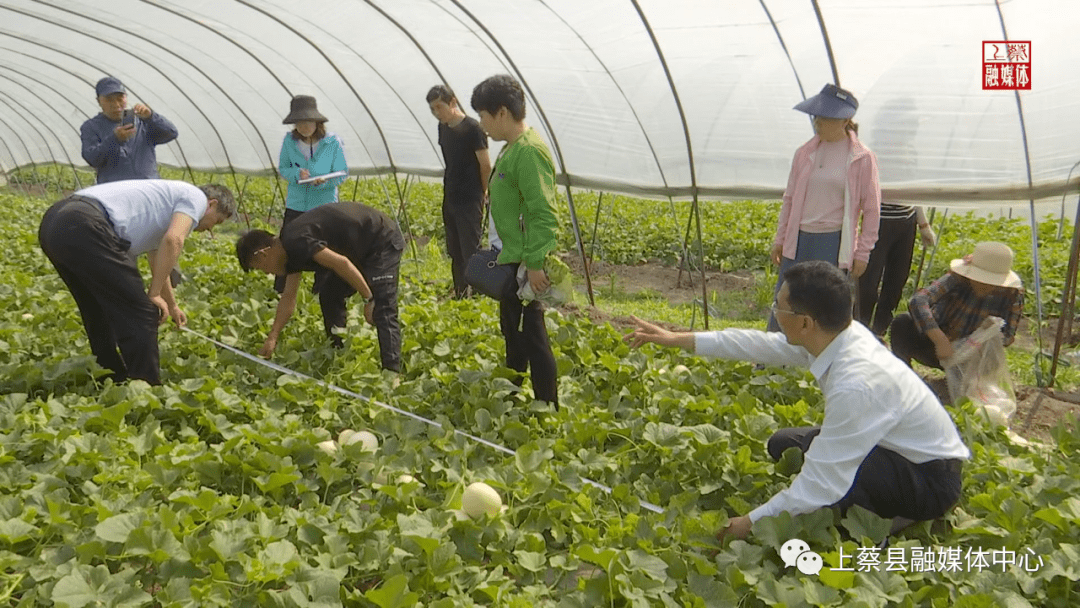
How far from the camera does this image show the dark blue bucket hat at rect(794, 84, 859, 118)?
4133 millimetres

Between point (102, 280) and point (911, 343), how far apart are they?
4.06m

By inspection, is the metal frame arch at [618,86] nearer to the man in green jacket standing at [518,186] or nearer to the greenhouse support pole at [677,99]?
the greenhouse support pole at [677,99]

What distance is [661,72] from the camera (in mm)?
5625

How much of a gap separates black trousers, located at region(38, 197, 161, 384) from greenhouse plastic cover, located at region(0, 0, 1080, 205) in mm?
3252

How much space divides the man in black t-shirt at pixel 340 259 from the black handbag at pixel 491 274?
0.68 metres

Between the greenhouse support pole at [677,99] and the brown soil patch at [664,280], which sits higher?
the greenhouse support pole at [677,99]

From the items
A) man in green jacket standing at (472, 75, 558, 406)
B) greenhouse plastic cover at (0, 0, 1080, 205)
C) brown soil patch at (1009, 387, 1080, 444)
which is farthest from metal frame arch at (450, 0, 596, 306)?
brown soil patch at (1009, 387, 1080, 444)

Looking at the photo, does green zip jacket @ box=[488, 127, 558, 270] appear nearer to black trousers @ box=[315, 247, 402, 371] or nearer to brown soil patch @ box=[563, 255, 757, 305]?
black trousers @ box=[315, 247, 402, 371]

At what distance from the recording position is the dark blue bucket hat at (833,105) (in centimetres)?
413

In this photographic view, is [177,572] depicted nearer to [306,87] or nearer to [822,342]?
[822,342]

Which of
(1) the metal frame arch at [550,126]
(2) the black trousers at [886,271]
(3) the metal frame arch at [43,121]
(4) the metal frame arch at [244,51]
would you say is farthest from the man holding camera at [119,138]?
(3) the metal frame arch at [43,121]

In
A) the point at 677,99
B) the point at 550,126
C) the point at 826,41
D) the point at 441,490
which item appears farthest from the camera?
the point at 550,126
